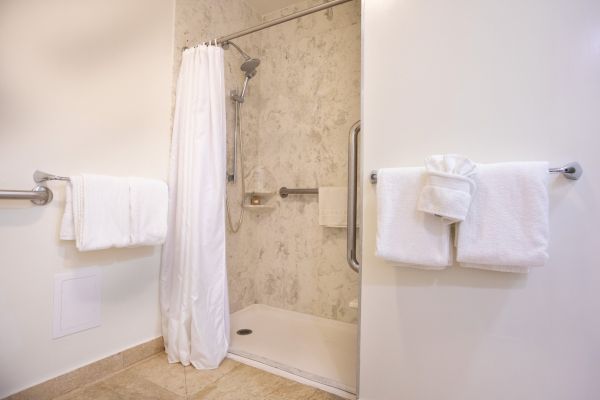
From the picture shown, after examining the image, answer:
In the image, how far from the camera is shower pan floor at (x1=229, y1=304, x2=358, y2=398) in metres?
1.41

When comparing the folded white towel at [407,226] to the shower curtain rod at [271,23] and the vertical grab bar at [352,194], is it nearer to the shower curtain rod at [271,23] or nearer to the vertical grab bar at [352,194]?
the vertical grab bar at [352,194]

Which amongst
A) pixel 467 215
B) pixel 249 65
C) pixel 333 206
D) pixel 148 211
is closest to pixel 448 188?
pixel 467 215

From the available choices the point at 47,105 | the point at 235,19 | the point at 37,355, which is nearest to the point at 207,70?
the point at 47,105

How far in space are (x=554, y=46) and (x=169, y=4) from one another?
1879 mm

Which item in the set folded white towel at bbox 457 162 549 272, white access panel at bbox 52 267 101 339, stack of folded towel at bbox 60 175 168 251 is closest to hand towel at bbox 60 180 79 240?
stack of folded towel at bbox 60 175 168 251

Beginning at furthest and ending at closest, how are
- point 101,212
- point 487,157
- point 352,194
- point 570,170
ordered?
point 352,194
point 101,212
point 487,157
point 570,170

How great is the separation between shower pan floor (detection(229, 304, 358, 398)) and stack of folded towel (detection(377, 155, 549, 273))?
0.70m

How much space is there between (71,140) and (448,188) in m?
1.56

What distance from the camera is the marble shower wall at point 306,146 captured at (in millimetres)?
2115

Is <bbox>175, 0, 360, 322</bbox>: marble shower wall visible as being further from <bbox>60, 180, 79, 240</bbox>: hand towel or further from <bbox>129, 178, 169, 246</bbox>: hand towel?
<bbox>60, 180, 79, 240</bbox>: hand towel

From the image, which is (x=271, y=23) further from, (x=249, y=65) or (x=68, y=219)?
(x=68, y=219)

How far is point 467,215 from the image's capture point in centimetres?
93

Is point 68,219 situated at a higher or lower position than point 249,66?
lower

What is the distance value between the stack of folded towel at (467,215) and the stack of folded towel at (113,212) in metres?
1.11
